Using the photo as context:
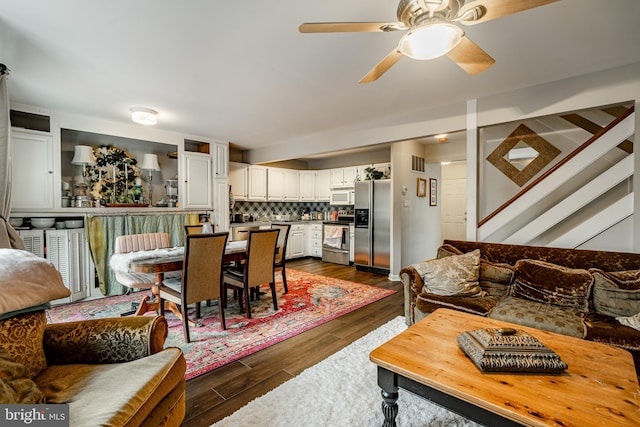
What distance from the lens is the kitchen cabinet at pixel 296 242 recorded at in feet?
21.3

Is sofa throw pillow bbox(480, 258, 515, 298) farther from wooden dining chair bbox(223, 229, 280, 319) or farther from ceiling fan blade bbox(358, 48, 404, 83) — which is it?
wooden dining chair bbox(223, 229, 280, 319)

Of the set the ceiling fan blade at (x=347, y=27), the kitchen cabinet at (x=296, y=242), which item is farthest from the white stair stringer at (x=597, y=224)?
the kitchen cabinet at (x=296, y=242)

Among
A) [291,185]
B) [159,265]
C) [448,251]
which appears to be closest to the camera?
[159,265]

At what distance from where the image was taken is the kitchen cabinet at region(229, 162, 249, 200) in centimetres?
597

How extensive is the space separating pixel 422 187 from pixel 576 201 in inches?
110

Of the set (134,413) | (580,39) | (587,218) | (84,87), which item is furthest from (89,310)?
(587,218)

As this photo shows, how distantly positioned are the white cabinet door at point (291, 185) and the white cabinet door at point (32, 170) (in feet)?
13.2

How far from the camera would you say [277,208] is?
23.3 ft

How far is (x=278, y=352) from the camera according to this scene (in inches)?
97.8

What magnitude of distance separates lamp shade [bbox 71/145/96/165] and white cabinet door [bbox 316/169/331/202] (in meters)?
4.34

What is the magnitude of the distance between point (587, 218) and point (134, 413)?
13.5 feet

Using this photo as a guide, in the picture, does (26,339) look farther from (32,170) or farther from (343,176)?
(343,176)

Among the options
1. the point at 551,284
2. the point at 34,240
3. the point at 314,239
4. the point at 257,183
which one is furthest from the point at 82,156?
the point at 551,284

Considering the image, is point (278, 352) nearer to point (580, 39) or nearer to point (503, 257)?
point (503, 257)
